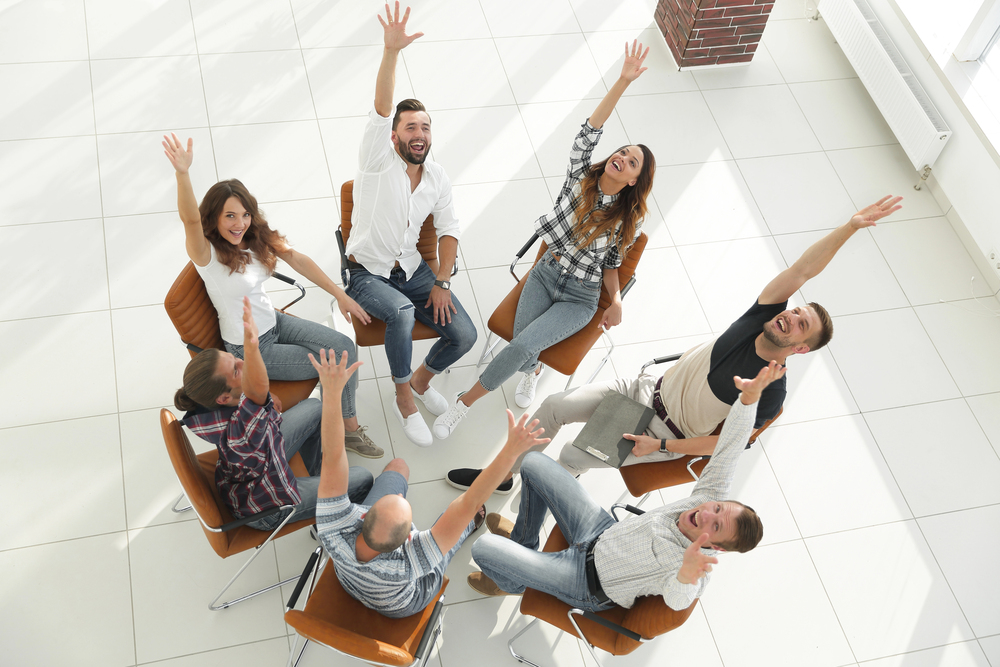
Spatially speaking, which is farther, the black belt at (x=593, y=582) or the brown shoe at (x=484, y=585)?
the brown shoe at (x=484, y=585)

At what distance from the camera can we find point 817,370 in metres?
4.02

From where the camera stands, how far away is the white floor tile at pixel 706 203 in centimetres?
441

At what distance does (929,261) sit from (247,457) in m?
4.06

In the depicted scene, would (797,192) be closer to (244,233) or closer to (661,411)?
(661,411)

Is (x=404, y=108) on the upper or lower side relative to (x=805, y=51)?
upper

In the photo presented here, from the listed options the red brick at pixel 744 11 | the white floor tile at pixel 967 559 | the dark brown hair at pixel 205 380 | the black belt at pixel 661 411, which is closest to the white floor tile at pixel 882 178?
the red brick at pixel 744 11

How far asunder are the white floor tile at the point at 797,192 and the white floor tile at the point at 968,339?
2.59 ft

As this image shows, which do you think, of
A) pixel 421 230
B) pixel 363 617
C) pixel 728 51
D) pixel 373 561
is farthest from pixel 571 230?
pixel 728 51

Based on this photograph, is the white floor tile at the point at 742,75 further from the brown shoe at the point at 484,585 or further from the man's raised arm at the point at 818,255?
the brown shoe at the point at 484,585

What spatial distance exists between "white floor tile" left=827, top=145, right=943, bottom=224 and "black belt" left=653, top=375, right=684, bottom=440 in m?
2.36

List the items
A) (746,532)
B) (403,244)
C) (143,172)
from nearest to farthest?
(746,532), (403,244), (143,172)

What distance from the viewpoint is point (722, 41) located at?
4957mm

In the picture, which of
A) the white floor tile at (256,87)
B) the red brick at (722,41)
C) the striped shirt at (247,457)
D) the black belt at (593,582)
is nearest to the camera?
the striped shirt at (247,457)

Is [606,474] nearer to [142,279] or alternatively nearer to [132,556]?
[132,556]
